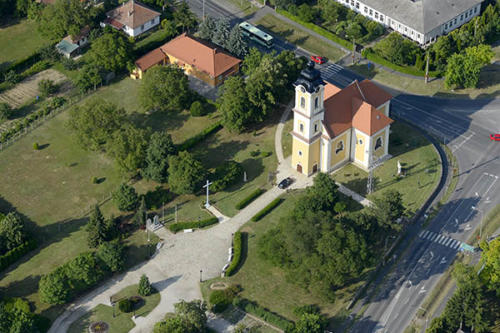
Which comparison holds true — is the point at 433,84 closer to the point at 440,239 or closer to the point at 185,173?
the point at 440,239

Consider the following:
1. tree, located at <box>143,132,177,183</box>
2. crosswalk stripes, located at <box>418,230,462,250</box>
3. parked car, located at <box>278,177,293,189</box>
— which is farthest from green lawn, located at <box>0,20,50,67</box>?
crosswalk stripes, located at <box>418,230,462,250</box>

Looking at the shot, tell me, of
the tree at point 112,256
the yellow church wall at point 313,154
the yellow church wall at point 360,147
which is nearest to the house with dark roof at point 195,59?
the yellow church wall at point 313,154

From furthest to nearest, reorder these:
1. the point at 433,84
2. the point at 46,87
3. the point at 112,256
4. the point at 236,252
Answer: the point at 46,87
the point at 433,84
the point at 236,252
the point at 112,256

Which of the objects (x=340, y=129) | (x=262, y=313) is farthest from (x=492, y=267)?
(x=340, y=129)

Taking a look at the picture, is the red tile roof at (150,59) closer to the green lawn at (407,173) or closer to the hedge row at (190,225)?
the hedge row at (190,225)

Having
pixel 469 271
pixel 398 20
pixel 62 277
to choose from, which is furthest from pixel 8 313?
pixel 398 20

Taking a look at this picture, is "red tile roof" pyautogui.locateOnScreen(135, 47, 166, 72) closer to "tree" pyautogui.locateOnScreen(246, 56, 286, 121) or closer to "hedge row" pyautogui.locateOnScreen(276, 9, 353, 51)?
"tree" pyautogui.locateOnScreen(246, 56, 286, 121)
